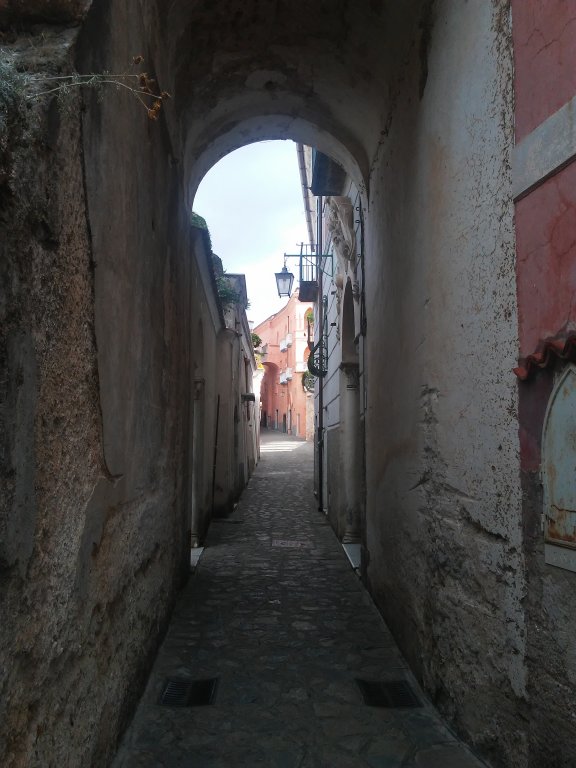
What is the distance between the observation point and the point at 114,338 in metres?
2.50

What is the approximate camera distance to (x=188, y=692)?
3.30 m

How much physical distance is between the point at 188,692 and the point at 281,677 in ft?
1.80

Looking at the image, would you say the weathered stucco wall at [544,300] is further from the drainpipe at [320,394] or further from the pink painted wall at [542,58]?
the drainpipe at [320,394]

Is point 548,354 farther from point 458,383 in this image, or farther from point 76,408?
point 76,408

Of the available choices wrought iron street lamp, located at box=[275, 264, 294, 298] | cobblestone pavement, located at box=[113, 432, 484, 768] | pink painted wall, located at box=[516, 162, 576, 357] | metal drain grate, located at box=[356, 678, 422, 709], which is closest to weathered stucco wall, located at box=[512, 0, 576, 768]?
pink painted wall, located at box=[516, 162, 576, 357]

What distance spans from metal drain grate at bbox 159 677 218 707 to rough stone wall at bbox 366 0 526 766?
1.18 metres

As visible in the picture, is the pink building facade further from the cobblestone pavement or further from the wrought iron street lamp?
the cobblestone pavement

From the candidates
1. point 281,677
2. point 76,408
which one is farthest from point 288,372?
A: point 76,408

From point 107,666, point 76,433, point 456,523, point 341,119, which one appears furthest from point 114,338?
point 341,119

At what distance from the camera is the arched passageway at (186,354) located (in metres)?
1.68

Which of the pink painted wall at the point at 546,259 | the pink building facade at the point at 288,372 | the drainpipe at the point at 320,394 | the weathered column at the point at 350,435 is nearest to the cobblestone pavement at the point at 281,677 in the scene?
the weathered column at the point at 350,435

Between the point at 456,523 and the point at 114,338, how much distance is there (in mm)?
1853

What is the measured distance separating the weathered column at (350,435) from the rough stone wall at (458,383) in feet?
10.6

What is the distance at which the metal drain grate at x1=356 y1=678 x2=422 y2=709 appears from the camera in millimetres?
3209
